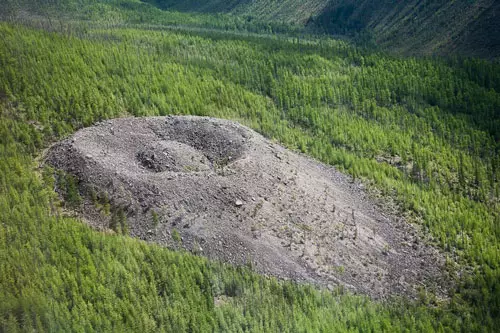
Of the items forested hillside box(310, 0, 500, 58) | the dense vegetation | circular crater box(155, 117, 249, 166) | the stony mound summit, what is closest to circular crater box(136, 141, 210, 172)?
the stony mound summit

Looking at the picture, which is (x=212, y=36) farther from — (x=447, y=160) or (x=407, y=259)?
(x=407, y=259)

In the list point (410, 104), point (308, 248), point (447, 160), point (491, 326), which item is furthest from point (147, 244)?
point (410, 104)

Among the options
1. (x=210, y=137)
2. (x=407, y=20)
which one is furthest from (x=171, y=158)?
(x=407, y=20)

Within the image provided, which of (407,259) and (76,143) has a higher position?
(76,143)

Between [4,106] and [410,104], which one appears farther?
[410,104]

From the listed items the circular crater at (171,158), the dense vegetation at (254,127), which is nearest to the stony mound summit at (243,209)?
the circular crater at (171,158)

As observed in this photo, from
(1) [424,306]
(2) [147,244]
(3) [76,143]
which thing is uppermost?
(3) [76,143]
